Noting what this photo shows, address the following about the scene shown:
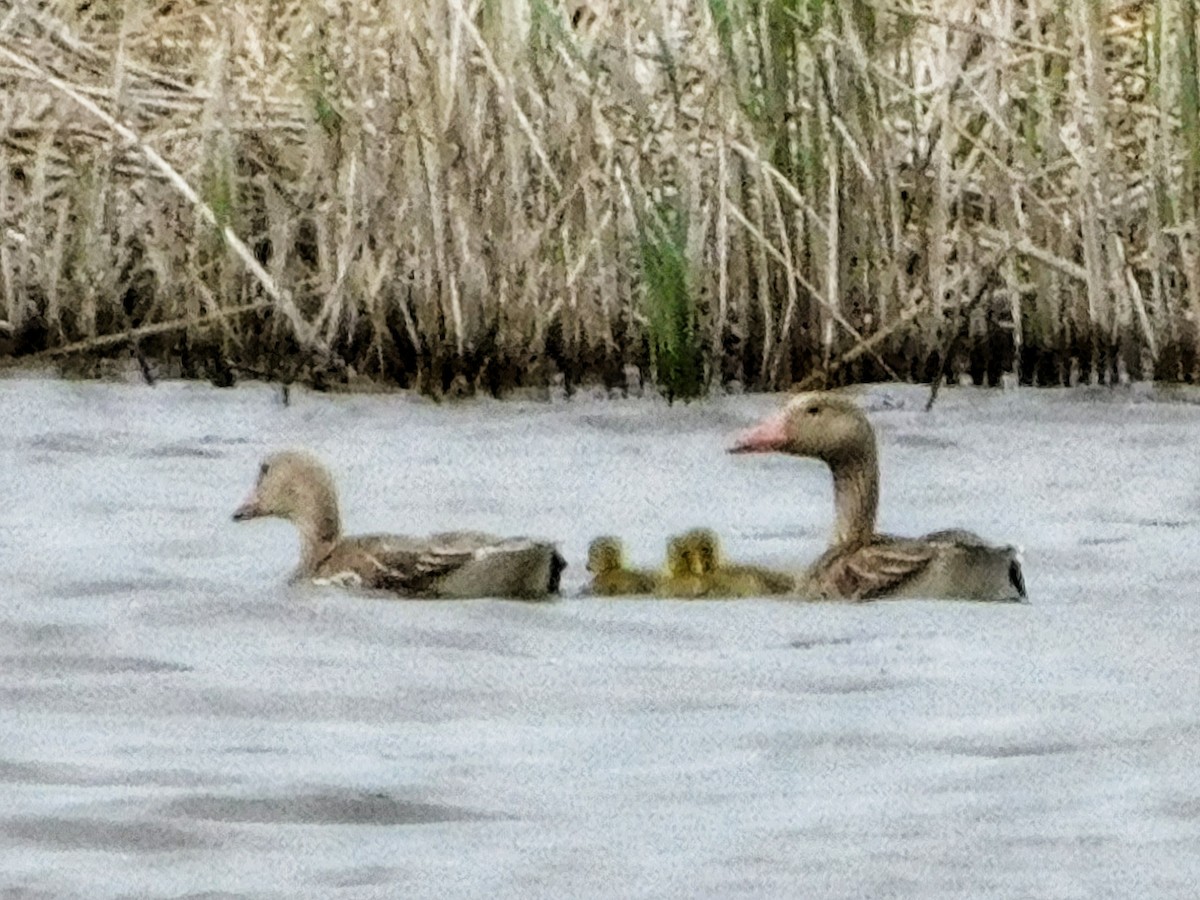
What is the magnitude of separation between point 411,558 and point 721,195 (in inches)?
79.8

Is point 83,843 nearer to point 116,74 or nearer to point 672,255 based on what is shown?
point 672,255

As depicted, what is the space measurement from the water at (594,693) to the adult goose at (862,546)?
47 millimetres

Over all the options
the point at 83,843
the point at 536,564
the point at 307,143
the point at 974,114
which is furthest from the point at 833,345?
the point at 83,843

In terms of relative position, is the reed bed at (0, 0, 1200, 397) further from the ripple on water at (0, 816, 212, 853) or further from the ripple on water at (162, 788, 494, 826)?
the ripple on water at (0, 816, 212, 853)

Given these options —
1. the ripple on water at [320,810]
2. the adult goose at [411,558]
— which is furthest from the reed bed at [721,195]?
the ripple on water at [320,810]

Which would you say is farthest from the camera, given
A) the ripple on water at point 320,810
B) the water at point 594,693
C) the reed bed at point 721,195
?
the reed bed at point 721,195

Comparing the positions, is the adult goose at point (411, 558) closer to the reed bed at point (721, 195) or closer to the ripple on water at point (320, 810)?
the ripple on water at point (320, 810)

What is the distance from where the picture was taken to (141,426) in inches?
257

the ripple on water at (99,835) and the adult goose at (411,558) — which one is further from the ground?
the adult goose at (411,558)

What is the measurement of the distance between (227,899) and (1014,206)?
4.21 meters

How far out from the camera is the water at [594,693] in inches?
115

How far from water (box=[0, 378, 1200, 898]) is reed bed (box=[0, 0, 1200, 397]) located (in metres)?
0.45

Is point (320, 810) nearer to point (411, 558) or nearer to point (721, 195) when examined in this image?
point (411, 558)

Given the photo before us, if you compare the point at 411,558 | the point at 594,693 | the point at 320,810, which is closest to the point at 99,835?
the point at 320,810
